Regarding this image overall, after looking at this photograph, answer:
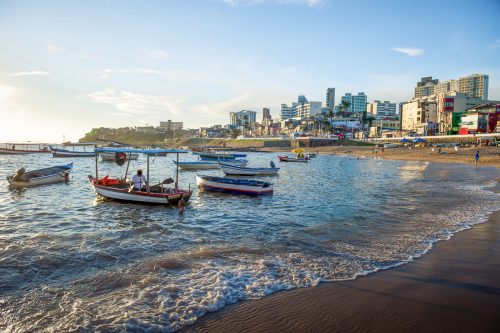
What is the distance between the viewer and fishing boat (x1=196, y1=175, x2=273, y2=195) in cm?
2764

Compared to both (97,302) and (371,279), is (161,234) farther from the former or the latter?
(371,279)

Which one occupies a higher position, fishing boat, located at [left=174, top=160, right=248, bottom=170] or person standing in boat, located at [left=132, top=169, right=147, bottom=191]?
person standing in boat, located at [left=132, top=169, right=147, bottom=191]

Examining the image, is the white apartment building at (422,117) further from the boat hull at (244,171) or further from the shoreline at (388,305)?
the shoreline at (388,305)

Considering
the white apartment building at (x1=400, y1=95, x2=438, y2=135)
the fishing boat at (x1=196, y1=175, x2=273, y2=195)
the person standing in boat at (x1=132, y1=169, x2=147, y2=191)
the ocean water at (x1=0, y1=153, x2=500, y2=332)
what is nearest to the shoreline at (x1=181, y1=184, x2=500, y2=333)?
the ocean water at (x1=0, y1=153, x2=500, y2=332)

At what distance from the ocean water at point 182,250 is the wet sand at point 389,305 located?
62 cm

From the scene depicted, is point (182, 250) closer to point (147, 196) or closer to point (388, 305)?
point (388, 305)

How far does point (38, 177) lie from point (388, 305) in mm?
34918

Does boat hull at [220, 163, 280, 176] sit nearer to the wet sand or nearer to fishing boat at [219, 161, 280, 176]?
fishing boat at [219, 161, 280, 176]

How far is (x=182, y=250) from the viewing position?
12.7m

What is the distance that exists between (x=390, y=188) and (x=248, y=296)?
26608mm

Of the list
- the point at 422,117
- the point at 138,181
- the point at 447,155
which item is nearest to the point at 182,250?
the point at 138,181

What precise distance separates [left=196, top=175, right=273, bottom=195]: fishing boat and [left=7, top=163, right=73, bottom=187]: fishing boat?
55.2 ft

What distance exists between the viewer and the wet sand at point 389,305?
7.08m

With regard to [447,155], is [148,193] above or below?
below
